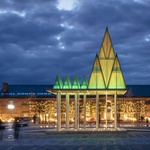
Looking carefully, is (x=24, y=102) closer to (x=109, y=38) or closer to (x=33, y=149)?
(x=109, y=38)

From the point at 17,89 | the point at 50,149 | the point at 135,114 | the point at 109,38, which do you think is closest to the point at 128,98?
the point at 135,114

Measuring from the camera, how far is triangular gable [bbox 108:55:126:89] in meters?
48.0

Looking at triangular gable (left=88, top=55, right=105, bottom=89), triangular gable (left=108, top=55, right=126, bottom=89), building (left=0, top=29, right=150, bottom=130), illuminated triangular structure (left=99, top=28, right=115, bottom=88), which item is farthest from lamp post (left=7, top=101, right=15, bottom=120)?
triangular gable (left=108, top=55, right=126, bottom=89)

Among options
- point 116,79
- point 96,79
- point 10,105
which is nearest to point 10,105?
point 10,105

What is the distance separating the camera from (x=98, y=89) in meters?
47.8

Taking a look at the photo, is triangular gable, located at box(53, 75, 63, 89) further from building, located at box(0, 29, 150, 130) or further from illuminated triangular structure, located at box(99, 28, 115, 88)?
illuminated triangular structure, located at box(99, 28, 115, 88)

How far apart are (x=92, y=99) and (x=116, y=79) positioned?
2647 inches

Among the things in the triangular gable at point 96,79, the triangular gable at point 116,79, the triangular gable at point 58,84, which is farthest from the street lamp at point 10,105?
the triangular gable at point 116,79

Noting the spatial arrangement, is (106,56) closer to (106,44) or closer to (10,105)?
(106,44)

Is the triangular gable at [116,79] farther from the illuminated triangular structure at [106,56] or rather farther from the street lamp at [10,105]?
the street lamp at [10,105]

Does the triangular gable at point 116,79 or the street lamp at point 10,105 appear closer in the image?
the triangular gable at point 116,79

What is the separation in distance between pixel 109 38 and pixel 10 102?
2872 inches

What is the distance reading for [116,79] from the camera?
1897 inches

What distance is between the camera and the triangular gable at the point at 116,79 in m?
48.0
